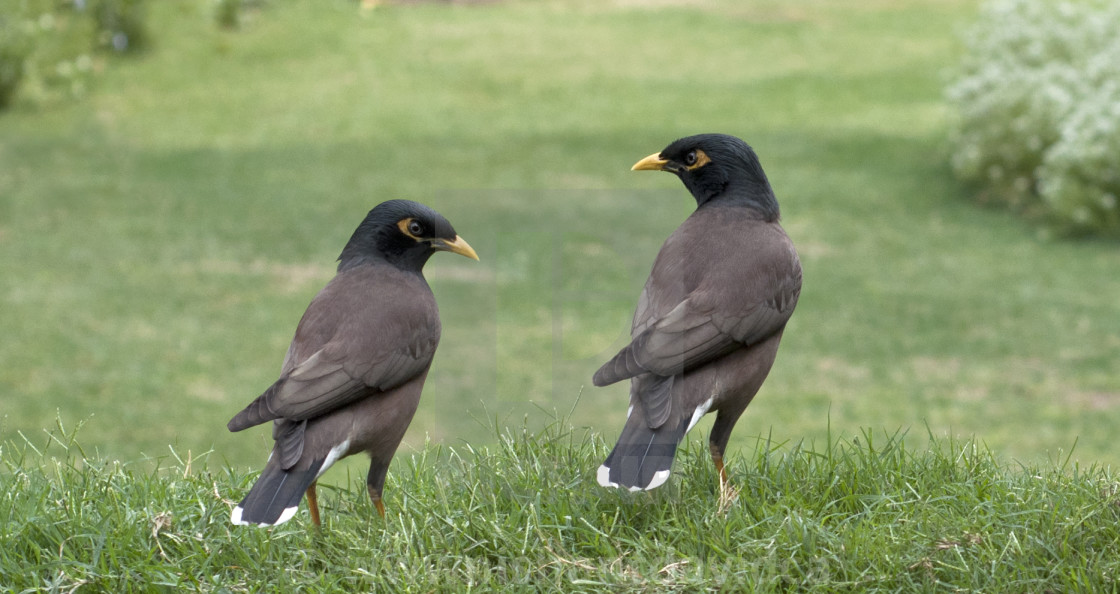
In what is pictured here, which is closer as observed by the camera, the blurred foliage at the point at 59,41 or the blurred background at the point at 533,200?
the blurred background at the point at 533,200

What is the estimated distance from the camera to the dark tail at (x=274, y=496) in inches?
118

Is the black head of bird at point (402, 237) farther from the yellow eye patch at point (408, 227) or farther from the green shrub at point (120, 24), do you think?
the green shrub at point (120, 24)

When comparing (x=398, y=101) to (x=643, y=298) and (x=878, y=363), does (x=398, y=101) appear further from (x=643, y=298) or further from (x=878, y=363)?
(x=643, y=298)

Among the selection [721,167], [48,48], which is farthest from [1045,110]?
[48,48]

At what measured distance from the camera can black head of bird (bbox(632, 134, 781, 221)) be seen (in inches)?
141

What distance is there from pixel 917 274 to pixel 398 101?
389 inches

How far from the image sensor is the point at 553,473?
405 centimetres

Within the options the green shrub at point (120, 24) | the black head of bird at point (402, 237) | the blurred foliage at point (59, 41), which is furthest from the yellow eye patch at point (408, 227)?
the green shrub at point (120, 24)

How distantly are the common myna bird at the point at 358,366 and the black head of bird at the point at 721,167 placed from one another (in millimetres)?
721

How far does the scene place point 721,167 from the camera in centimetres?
362

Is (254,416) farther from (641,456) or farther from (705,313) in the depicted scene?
(705,313)

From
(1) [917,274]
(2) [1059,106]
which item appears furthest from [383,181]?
(2) [1059,106]


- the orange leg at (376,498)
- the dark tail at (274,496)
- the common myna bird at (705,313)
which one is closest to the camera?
the dark tail at (274,496)

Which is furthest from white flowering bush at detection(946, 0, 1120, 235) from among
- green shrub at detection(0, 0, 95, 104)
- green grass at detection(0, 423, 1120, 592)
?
green shrub at detection(0, 0, 95, 104)
